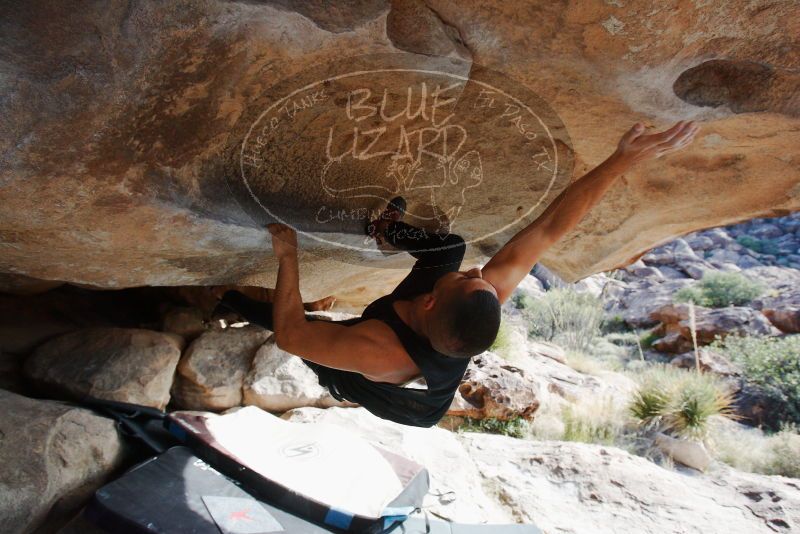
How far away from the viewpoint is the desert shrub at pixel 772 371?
9.31 metres

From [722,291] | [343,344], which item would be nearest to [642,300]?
[722,291]

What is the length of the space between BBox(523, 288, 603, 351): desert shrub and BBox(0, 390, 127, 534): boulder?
1184 centimetres

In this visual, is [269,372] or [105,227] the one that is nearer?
[105,227]

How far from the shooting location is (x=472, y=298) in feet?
4.95

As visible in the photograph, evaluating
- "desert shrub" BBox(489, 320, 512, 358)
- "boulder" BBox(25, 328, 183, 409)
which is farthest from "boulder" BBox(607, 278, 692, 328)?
"boulder" BBox(25, 328, 183, 409)

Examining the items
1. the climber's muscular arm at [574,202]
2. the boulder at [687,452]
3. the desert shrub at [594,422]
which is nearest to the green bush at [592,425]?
the desert shrub at [594,422]

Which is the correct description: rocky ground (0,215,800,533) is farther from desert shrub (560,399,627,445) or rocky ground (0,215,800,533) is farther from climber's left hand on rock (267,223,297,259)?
climber's left hand on rock (267,223,297,259)

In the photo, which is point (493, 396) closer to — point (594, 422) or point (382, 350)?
point (594, 422)

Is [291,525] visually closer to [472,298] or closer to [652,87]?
[472,298]

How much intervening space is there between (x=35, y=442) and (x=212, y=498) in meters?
0.86

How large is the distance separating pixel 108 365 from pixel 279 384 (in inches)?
48.9

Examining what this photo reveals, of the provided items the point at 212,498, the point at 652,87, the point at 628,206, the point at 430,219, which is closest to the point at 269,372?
the point at 212,498

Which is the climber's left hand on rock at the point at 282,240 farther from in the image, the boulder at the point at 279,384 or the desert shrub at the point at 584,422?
the desert shrub at the point at 584,422

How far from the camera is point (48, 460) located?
237cm
